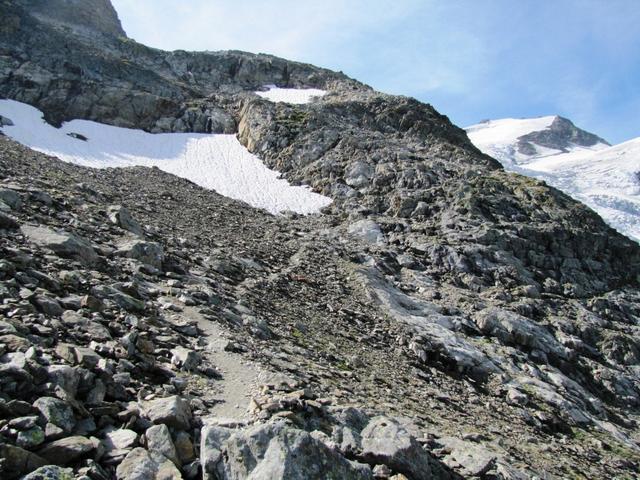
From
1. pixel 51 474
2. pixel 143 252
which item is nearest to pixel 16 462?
pixel 51 474

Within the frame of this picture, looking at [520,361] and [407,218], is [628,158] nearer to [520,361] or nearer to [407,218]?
[407,218]

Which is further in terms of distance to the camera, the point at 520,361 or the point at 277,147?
the point at 277,147

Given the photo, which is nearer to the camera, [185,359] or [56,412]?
[56,412]

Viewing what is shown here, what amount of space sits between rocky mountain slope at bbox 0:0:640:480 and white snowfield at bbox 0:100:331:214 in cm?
185

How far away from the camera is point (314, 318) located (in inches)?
682

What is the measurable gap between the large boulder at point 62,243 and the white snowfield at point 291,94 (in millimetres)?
51588

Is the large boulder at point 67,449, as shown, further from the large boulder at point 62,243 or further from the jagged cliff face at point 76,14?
the jagged cliff face at point 76,14

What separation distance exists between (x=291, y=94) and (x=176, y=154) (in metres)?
25.6

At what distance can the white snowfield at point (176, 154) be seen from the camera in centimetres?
3741

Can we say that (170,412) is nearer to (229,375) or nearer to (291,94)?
(229,375)

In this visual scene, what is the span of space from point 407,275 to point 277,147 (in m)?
24.1

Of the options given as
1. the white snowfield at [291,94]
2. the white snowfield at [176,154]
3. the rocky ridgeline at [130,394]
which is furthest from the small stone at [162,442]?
the white snowfield at [291,94]

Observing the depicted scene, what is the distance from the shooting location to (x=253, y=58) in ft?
232

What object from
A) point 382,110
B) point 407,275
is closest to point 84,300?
point 407,275
